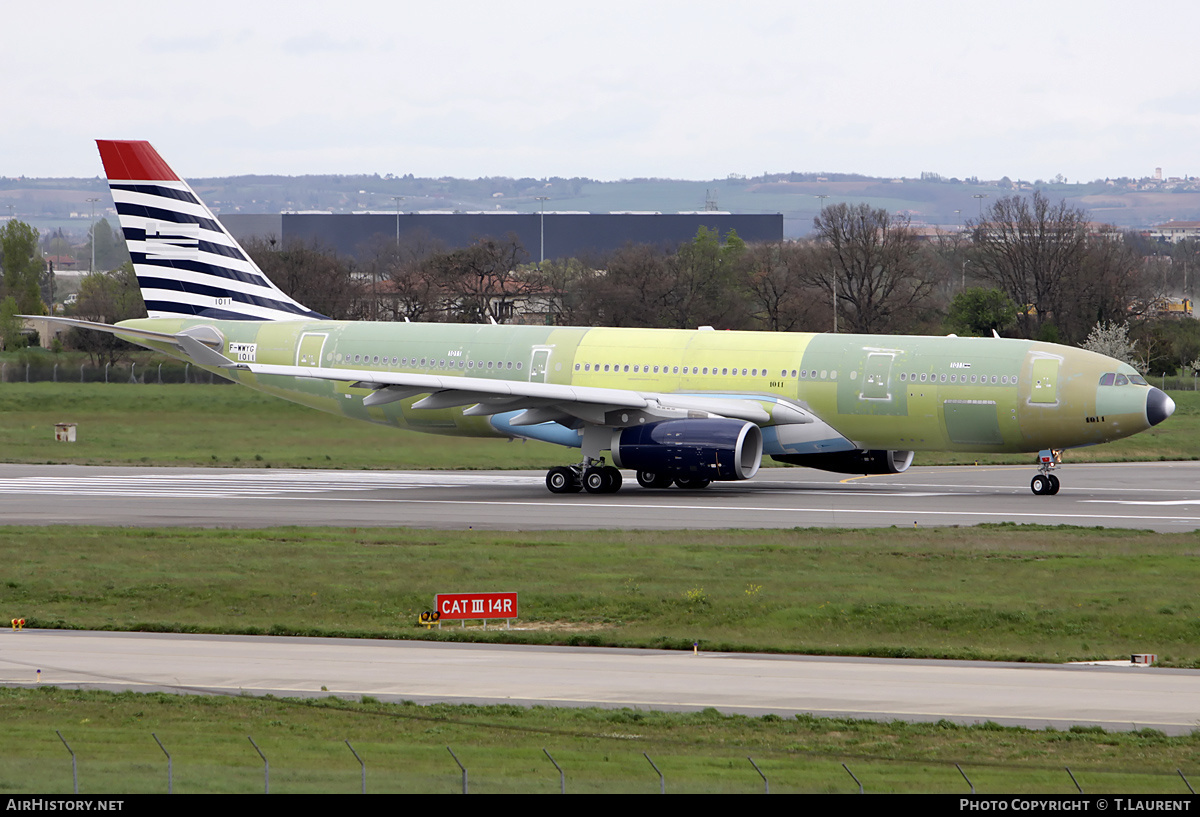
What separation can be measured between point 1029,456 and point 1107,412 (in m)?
16.3

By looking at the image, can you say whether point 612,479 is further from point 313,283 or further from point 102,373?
point 313,283

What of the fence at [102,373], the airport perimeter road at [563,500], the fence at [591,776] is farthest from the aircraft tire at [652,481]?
the fence at [102,373]

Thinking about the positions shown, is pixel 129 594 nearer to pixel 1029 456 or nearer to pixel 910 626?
pixel 910 626

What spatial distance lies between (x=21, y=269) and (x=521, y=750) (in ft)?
368

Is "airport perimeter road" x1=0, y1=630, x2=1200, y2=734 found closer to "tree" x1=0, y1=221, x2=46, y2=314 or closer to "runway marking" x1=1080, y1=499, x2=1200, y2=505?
"runway marking" x1=1080, y1=499, x2=1200, y2=505

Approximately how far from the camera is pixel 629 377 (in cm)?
4106

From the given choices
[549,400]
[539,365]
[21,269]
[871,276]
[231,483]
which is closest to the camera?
[549,400]

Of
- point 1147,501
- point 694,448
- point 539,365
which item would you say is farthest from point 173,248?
point 1147,501

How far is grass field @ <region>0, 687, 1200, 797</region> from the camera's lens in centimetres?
1252

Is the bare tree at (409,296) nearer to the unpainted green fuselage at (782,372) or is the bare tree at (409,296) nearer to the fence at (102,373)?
the fence at (102,373)

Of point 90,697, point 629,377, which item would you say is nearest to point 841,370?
point 629,377

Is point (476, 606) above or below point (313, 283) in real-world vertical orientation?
below

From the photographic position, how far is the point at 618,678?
59.2 feet

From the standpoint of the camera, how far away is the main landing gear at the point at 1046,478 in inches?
1549
